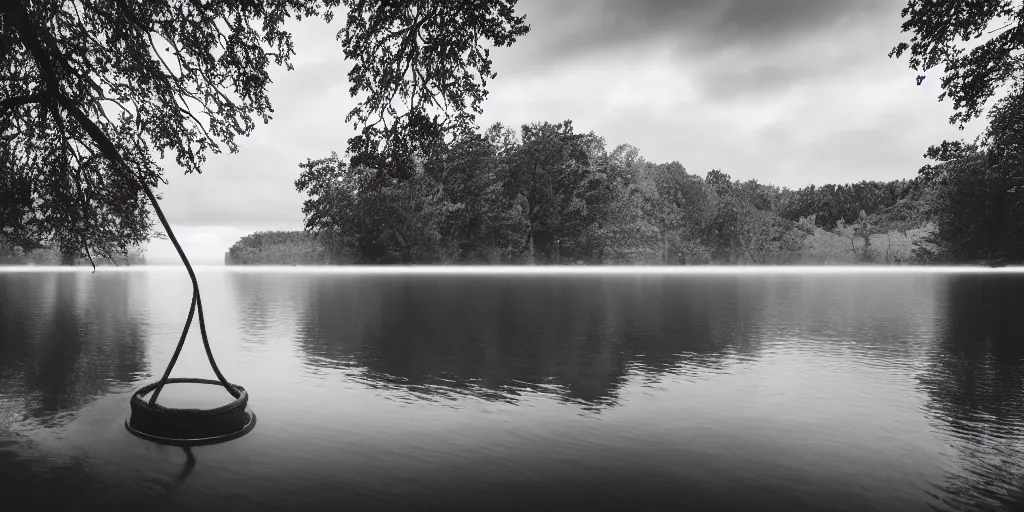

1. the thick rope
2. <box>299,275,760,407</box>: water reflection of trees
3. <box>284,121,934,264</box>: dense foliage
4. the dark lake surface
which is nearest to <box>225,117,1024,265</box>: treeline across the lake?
<box>284,121,934,264</box>: dense foliage

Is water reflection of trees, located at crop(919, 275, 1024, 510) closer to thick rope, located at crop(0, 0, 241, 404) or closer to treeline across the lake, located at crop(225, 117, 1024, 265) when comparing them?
thick rope, located at crop(0, 0, 241, 404)

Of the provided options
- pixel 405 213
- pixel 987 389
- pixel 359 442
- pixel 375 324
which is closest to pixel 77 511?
pixel 359 442

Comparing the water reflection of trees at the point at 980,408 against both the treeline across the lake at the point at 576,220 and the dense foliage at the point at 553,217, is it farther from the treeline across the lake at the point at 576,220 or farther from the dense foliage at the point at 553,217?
the dense foliage at the point at 553,217

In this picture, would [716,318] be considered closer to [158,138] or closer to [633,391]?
[633,391]

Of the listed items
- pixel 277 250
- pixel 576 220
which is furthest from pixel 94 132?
pixel 277 250

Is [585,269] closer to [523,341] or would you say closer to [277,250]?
[277,250]

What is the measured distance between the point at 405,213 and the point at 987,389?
6371 cm

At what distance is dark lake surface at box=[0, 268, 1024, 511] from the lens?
652cm

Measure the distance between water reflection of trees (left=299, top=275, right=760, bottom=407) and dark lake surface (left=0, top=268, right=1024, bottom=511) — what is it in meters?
0.11

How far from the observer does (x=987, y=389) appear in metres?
11.0

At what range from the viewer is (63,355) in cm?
1429

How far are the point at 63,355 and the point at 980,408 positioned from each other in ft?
52.5

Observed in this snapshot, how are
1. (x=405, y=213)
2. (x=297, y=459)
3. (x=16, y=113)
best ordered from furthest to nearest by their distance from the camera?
(x=405, y=213)
(x=16, y=113)
(x=297, y=459)

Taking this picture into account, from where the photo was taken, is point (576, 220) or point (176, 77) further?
point (576, 220)
